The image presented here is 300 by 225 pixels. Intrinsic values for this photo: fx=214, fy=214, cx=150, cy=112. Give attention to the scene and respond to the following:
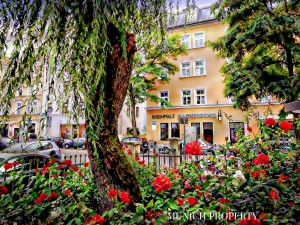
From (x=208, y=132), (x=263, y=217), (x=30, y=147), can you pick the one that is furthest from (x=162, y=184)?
(x=208, y=132)

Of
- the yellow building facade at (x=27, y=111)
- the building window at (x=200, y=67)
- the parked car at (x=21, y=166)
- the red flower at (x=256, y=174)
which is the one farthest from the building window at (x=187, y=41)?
the yellow building facade at (x=27, y=111)

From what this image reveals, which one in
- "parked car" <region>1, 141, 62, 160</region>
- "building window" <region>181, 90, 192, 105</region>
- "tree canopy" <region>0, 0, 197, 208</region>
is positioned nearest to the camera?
"tree canopy" <region>0, 0, 197, 208</region>

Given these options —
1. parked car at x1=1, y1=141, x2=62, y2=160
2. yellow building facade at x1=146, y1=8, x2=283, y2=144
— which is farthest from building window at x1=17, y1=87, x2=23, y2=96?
yellow building facade at x1=146, y1=8, x2=283, y2=144

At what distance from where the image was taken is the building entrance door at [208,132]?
1831 cm

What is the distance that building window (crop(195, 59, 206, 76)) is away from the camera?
19.2 meters

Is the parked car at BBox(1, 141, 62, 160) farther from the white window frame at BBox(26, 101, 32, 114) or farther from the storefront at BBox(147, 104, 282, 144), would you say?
the storefront at BBox(147, 104, 282, 144)

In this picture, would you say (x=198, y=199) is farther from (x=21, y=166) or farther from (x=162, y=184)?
(x=21, y=166)

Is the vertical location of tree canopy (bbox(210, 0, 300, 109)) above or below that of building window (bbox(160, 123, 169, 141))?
above

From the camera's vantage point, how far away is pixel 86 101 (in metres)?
1.60

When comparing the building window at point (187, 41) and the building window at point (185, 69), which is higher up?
the building window at point (187, 41)

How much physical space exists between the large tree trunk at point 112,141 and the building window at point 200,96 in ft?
57.2

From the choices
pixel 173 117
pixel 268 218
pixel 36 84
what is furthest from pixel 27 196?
pixel 173 117

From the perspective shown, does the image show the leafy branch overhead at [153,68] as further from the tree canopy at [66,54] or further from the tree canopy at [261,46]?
the tree canopy at [66,54]

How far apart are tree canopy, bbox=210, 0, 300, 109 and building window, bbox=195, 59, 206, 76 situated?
8.60 meters
